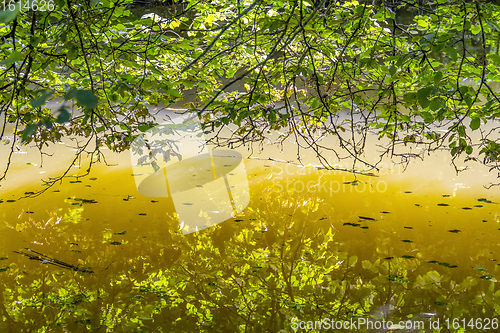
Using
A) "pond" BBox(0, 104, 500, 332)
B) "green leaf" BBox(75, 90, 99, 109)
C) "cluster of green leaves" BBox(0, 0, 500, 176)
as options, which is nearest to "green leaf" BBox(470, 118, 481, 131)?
"cluster of green leaves" BBox(0, 0, 500, 176)

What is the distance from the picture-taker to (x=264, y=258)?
321 centimetres

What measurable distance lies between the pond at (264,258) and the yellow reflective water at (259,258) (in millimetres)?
13

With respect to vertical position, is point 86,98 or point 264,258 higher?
point 86,98

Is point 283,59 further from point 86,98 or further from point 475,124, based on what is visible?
point 86,98

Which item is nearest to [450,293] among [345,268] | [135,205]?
[345,268]

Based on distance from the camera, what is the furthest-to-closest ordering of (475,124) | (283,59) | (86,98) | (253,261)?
(253,261) → (283,59) → (475,124) → (86,98)

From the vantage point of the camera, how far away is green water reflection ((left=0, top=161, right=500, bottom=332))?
2418mm

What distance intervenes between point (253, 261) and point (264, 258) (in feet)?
0.38

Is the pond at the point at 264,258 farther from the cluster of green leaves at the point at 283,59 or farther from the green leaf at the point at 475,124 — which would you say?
the green leaf at the point at 475,124

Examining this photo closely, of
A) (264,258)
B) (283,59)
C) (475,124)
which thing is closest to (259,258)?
(264,258)

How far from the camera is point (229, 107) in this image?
2637mm

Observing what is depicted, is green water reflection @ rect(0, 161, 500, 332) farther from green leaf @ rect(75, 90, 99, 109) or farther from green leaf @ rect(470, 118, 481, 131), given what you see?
green leaf @ rect(75, 90, 99, 109)

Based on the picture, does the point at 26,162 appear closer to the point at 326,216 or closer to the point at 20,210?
the point at 20,210

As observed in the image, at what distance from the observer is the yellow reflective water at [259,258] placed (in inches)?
95.1
